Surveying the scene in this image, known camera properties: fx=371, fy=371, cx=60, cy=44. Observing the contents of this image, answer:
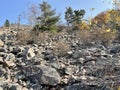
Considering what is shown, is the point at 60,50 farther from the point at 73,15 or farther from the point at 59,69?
the point at 73,15

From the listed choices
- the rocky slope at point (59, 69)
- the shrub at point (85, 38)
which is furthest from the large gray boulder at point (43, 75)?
the shrub at point (85, 38)

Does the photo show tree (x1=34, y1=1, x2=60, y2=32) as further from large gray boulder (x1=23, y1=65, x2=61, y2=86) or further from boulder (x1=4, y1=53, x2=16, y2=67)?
large gray boulder (x1=23, y1=65, x2=61, y2=86)

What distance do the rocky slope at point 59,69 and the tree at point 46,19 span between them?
548 cm

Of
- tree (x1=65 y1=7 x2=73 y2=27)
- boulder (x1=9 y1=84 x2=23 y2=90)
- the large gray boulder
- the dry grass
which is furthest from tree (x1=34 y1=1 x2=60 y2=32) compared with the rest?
boulder (x1=9 y1=84 x2=23 y2=90)

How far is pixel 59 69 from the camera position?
990cm

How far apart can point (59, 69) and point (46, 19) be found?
982 centimetres

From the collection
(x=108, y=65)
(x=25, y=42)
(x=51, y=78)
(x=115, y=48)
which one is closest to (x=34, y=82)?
(x=51, y=78)

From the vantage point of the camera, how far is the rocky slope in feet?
29.8

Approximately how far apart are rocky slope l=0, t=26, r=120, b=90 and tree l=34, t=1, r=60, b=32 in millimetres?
5484

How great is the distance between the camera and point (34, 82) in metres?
9.42

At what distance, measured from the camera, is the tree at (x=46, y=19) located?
57.0 feet

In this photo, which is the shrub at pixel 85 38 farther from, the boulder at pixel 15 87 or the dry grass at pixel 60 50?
the boulder at pixel 15 87

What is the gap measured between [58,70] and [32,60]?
3.39 ft

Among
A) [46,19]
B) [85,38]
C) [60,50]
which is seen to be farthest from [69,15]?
[60,50]
